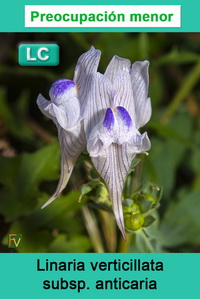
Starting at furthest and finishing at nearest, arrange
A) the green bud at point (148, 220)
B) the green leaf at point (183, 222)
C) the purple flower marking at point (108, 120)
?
the green leaf at point (183, 222) → the green bud at point (148, 220) → the purple flower marking at point (108, 120)

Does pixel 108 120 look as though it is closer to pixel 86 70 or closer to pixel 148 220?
pixel 86 70

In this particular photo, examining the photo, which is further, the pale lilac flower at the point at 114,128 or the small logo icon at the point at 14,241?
the small logo icon at the point at 14,241

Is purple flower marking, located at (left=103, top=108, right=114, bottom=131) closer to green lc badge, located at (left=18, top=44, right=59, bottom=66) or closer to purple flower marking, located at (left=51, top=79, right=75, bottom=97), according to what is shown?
purple flower marking, located at (left=51, top=79, right=75, bottom=97)

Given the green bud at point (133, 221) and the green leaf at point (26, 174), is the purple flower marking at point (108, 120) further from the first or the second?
the green leaf at point (26, 174)

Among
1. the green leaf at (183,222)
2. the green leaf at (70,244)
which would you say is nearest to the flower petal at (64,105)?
the green leaf at (70,244)

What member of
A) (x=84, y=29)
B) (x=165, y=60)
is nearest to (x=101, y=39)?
(x=165, y=60)

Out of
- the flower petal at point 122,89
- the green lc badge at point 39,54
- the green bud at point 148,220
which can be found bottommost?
the green bud at point 148,220

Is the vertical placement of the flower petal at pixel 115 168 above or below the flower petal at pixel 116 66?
below

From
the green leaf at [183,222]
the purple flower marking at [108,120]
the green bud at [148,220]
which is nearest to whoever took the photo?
the purple flower marking at [108,120]
